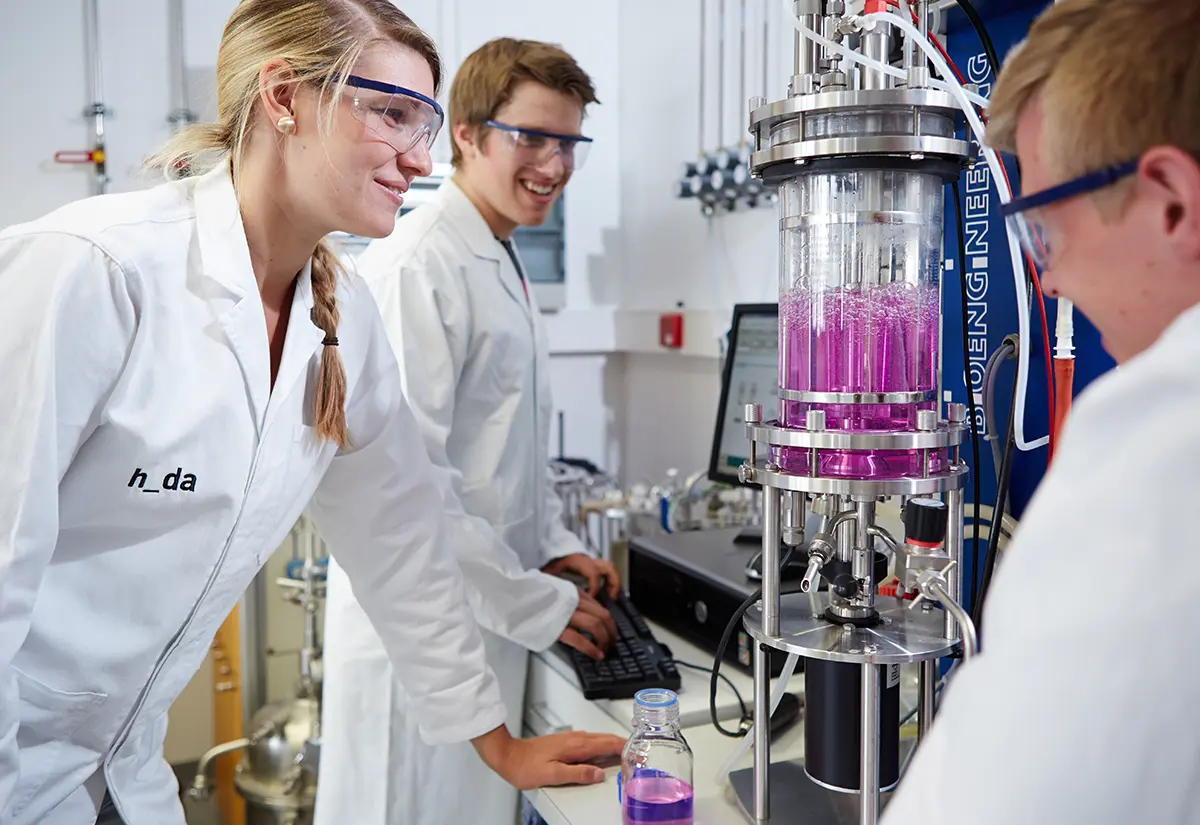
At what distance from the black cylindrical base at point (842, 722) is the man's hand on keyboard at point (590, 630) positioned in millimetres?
588

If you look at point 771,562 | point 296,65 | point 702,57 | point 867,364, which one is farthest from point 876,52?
point 702,57

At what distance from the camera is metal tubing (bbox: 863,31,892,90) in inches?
36.7

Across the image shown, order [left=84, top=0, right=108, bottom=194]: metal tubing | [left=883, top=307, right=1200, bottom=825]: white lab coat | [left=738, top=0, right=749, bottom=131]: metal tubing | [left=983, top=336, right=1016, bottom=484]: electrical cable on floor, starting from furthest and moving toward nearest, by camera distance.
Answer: [left=84, top=0, right=108, bottom=194]: metal tubing, [left=738, top=0, right=749, bottom=131]: metal tubing, [left=983, top=336, right=1016, bottom=484]: electrical cable on floor, [left=883, top=307, right=1200, bottom=825]: white lab coat

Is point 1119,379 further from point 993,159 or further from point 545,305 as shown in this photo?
point 545,305

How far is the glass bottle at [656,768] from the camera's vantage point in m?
1.00

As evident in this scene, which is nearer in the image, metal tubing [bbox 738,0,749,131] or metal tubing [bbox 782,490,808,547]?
metal tubing [bbox 782,490,808,547]

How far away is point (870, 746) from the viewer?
0.89 metres

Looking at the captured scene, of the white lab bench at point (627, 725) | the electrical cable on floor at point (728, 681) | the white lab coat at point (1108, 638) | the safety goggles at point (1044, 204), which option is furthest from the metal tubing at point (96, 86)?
the white lab coat at point (1108, 638)

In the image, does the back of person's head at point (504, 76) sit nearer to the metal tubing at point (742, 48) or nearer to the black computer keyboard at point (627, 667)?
the metal tubing at point (742, 48)

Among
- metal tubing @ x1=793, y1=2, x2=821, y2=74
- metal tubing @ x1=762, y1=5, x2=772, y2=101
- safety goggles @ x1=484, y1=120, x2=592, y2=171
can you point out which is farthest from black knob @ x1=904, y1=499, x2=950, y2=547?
metal tubing @ x1=762, y1=5, x2=772, y2=101

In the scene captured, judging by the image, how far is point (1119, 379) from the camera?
20.0 inches

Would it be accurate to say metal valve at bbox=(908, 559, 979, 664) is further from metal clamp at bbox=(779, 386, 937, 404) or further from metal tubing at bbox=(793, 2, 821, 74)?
metal tubing at bbox=(793, 2, 821, 74)

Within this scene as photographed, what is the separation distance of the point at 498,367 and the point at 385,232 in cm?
61

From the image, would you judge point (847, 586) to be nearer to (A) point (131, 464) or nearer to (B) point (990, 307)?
(B) point (990, 307)
